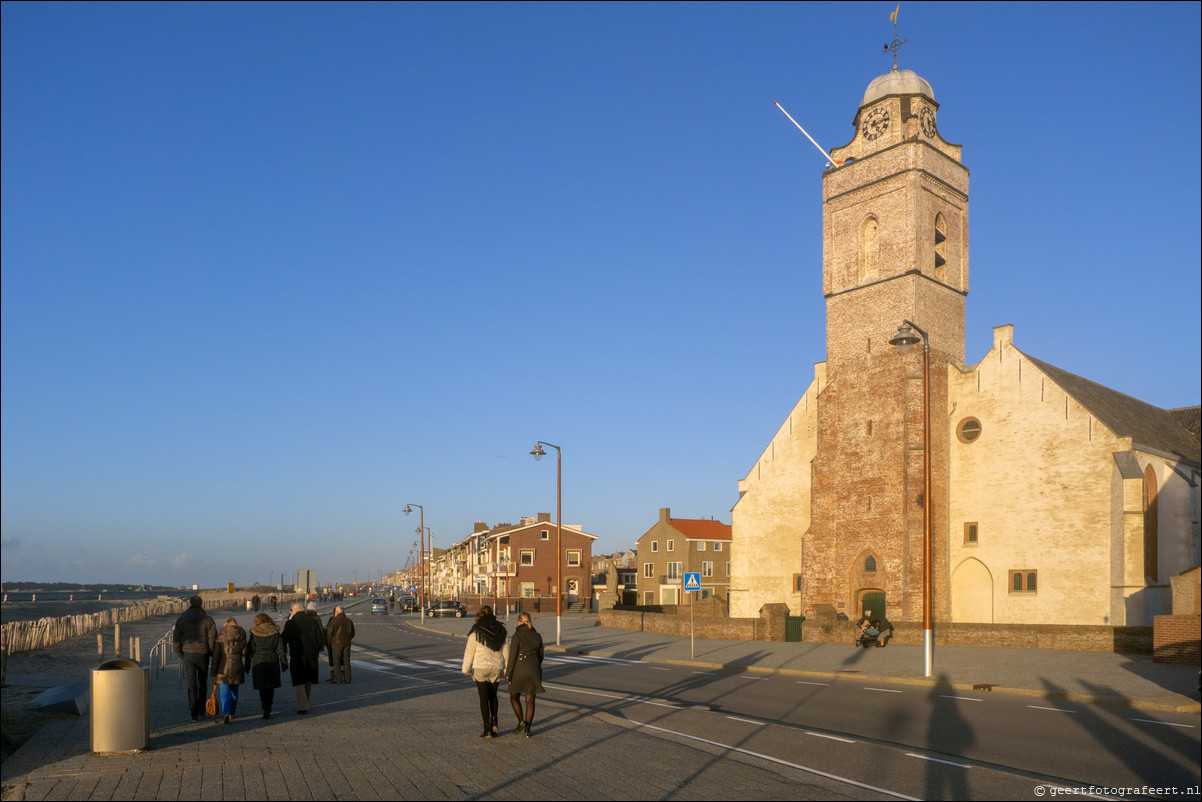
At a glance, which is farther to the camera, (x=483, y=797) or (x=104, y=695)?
(x=104, y=695)

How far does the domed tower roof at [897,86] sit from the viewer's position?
138 ft

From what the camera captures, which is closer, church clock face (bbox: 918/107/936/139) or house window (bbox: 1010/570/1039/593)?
house window (bbox: 1010/570/1039/593)

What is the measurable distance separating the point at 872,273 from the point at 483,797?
36936mm

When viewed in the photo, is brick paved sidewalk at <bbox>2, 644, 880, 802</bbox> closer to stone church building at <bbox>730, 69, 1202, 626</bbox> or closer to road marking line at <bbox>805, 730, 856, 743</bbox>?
road marking line at <bbox>805, 730, 856, 743</bbox>

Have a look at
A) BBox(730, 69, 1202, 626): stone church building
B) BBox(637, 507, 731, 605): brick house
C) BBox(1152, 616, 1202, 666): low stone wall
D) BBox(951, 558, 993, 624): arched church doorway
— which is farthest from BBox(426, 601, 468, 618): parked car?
BBox(1152, 616, 1202, 666): low stone wall

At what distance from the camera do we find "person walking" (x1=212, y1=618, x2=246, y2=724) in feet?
44.0

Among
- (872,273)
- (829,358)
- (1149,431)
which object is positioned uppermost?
(872,273)

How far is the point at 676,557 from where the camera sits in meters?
→ 85.9

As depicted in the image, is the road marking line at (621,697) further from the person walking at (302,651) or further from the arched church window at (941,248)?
the arched church window at (941,248)

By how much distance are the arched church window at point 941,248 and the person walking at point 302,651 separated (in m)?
35.2

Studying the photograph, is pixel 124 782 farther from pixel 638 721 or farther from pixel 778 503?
pixel 778 503

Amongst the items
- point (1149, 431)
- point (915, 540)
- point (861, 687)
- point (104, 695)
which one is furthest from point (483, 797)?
point (1149, 431)

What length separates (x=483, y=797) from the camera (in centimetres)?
859

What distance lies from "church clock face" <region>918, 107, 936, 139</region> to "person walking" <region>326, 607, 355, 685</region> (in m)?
34.5
